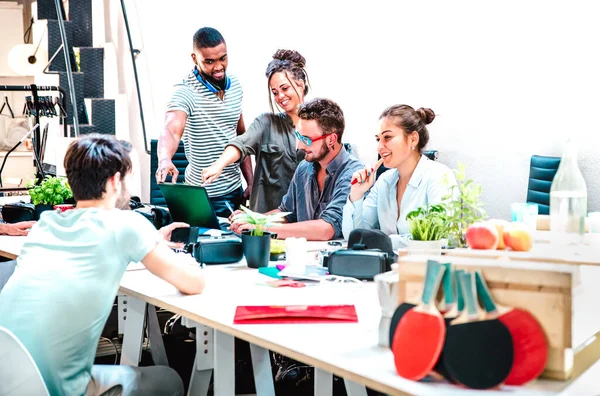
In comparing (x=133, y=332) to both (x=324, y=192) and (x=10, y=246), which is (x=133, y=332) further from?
(x=324, y=192)

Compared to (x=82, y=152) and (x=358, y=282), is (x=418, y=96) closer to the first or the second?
(x=358, y=282)

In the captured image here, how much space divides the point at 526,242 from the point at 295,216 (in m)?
1.90

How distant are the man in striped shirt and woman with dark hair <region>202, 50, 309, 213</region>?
0.78ft

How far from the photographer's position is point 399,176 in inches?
117

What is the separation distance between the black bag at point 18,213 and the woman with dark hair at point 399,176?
161 centimetres

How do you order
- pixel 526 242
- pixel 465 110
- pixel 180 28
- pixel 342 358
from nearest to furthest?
pixel 342 358 → pixel 526 242 → pixel 465 110 → pixel 180 28

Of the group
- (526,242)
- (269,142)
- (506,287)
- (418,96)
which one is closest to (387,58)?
(418,96)

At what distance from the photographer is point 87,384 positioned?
187 cm

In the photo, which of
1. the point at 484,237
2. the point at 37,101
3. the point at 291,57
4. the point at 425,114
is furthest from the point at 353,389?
the point at 37,101

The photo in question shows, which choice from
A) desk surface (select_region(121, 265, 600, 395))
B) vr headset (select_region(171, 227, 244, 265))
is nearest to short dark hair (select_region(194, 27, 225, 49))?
vr headset (select_region(171, 227, 244, 265))

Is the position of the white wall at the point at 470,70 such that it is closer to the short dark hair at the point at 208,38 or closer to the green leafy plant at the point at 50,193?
the short dark hair at the point at 208,38

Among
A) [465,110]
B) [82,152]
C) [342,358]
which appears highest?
[465,110]

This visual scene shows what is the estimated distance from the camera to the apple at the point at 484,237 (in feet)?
5.04

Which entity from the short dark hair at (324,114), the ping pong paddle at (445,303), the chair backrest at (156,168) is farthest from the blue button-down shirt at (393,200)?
the chair backrest at (156,168)
